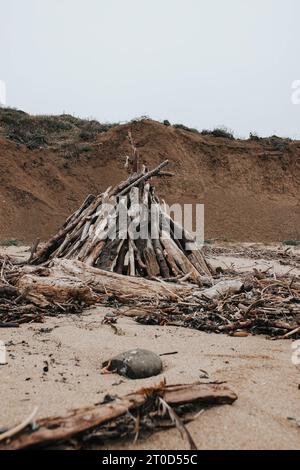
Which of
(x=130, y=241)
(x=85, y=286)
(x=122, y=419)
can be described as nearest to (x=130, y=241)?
(x=130, y=241)

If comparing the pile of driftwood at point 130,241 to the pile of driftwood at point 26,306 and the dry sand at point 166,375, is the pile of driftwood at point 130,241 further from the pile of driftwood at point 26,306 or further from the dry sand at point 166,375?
the dry sand at point 166,375

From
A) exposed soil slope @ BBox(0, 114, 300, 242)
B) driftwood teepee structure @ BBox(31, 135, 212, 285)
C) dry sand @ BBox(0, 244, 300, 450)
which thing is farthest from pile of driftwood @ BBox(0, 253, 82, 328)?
exposed soil slope @ BBox(0, 114, 300, 242)

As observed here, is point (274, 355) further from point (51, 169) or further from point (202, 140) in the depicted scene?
point (202, 140)

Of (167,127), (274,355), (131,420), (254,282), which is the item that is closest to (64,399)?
(131,420)

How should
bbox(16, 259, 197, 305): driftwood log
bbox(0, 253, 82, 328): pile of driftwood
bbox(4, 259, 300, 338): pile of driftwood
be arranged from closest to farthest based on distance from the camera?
bbox(4, 259, 300, 338): pile of driftwood → bbox(0, 253, 82, 328): pile of driftwood → bbox(16, 259, 197, 305): driftwood log

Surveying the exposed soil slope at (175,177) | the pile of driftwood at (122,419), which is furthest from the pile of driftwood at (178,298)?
the exposed soil slope at (175,177)

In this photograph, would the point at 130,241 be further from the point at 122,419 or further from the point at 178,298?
the point at 122,419

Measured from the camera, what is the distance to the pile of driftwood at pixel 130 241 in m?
6.38

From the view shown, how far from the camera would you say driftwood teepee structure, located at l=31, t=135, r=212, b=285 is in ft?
20.9

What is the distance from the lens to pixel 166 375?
2729 millimetres

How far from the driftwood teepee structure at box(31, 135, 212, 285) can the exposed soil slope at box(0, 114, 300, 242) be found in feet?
33.9

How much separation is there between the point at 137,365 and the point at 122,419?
84cm

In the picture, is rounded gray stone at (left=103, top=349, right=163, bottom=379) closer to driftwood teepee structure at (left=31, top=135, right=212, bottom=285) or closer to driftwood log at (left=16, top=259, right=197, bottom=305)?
driftwood log at (left=16, top=259, right=197, bottom=305)

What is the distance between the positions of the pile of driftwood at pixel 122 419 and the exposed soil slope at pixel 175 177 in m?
15.7
